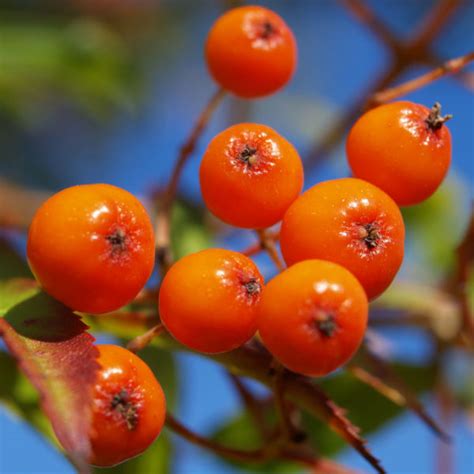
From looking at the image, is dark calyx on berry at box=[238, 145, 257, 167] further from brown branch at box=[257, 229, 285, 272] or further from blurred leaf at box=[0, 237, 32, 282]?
blurred leaf at box=[0, 237, 32, 282]

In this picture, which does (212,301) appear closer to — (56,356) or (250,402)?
(56,356)

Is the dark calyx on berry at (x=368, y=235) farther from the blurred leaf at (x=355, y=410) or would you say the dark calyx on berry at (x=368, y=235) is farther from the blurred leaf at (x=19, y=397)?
the blurred leaf at (x=355, y=410)

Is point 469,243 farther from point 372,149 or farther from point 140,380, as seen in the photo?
point 140,380

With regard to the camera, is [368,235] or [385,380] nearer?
[368,235]

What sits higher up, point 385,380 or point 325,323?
point 325,323

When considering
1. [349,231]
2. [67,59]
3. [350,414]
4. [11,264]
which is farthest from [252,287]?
[67,59]

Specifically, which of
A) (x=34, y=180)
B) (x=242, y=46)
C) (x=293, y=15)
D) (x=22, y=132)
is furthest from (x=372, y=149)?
(x=293, y=15)

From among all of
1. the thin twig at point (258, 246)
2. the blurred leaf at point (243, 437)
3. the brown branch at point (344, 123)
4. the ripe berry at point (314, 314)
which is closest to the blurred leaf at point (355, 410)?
the blurred leaf at point (243, 437)

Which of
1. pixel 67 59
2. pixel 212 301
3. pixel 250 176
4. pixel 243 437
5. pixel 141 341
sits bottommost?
pixel 243 437
